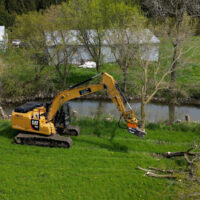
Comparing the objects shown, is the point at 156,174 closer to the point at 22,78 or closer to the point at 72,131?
the point at 72,131

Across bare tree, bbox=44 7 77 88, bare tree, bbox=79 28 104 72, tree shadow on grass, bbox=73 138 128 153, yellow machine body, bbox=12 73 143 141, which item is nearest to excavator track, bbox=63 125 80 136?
→ tree shadow on grass, bbox=73 138 128 153

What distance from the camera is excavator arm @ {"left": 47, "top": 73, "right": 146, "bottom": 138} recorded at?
424 inches

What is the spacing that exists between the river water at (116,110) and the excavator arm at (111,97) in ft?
28.1

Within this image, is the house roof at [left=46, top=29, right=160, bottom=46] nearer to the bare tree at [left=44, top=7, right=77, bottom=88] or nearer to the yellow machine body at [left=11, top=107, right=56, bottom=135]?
the bare tree at [left=44, top=7, right=77, bottom=88]

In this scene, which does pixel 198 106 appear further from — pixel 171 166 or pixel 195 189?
pixel 195 189

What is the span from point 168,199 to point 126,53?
1473 centimetres

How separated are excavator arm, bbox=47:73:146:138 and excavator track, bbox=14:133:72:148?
99cm

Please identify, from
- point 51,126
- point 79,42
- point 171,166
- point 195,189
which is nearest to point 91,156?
point 51,126

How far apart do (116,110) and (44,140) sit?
10.3m

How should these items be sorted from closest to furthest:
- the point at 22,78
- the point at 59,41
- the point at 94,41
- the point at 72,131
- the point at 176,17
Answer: the point at 72,131 < the point at 176,17 < the point at 59,41 < the point at 94,41 < the point at 22,78

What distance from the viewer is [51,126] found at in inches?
472

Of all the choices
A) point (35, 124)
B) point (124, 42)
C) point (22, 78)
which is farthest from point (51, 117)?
point (22, 78)

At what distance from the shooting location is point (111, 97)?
1127 centimetres

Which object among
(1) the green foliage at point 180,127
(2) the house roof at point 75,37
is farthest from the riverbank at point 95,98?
(1) the green foliage at point 180,127
